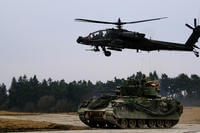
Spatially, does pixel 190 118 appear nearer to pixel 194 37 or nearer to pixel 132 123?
pixel 194 37

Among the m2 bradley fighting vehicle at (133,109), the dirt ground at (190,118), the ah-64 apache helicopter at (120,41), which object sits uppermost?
the ah-64 apache helicopter at (120,41)

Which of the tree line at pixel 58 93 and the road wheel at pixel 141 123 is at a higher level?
the tree line at pixel 58 93

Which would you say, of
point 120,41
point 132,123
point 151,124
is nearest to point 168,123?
point 151,124

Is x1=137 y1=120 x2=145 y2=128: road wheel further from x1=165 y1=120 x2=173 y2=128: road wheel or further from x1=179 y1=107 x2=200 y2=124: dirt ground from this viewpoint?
x1=179 y1=107 x2=200 y2=124: dirt ground

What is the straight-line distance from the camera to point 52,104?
68.4 meters

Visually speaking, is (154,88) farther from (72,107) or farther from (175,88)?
(175,88)

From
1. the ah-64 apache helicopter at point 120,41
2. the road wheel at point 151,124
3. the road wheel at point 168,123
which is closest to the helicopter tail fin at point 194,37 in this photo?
the ah-64 apache helicopter at point 120,41

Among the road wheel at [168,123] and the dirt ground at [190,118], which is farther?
the dirt ground at [190,118]

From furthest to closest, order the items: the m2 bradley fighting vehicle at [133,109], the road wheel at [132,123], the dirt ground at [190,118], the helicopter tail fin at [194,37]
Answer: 1. the dirt ground at [190,118]
2. the helicopter tail fin at [194,37]
3. the road wheel at [132,123]
4. the m2 bradley fighting vehicle at [133,109]

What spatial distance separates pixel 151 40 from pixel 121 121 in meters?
9.12

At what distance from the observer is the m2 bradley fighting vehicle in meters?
26.8

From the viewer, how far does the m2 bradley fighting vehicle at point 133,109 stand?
88.0ft

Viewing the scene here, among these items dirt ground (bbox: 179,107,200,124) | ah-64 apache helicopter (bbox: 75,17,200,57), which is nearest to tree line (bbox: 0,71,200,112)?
dirt ground (bbox: 179,107,200,124)

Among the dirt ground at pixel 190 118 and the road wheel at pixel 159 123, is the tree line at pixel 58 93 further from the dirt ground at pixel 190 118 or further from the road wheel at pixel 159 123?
the road wheel at pixel 159 123
